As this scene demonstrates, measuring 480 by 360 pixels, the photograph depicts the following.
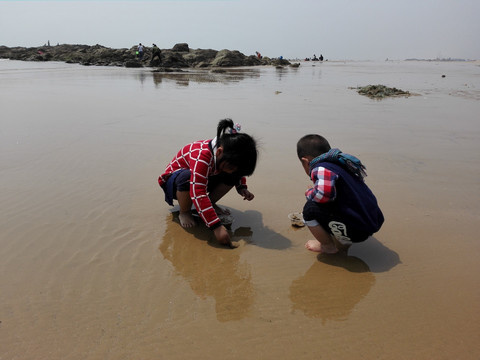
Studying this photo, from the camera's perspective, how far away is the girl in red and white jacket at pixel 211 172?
2334mm

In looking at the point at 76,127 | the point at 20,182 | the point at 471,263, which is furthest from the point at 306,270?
the point at 76,127

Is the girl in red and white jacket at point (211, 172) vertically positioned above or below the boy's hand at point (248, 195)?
above

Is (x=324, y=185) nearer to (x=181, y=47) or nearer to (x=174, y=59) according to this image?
(x=174, y=59)

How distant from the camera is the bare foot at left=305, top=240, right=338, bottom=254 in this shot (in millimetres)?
2268

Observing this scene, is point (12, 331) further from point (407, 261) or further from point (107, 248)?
point (407, 261)

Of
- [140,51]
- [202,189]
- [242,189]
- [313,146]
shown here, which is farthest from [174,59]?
[313,146]

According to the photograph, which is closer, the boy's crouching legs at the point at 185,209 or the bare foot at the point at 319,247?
the bare foot at the point at 319,247

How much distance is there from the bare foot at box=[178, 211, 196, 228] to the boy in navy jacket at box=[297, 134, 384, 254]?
880mm

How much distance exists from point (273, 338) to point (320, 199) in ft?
2.85

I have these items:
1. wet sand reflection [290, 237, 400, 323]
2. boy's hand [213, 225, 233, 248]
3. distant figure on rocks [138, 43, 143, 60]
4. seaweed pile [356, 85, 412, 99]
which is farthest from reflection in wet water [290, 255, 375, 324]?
distant figure on rocks [138, 43, 143, 60]

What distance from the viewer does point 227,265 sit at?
215 centimetres

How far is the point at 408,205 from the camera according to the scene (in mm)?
2900

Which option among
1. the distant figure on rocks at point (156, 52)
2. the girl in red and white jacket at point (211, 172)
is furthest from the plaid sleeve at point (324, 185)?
the distant figure on rocks at point (156, 52)

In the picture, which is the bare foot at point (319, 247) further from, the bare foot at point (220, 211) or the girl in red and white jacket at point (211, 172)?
the bare foot at point (220, 211)
